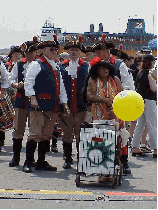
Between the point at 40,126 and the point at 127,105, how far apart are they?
74.9 inches

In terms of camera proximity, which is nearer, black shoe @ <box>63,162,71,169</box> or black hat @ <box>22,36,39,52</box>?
black shoe @ <box>63,162,71,169</box>

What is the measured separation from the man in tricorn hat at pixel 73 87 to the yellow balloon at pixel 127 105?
189 cm

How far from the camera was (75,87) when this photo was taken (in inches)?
382

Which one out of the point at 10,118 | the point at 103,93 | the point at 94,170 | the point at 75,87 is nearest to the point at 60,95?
the point at 75,87

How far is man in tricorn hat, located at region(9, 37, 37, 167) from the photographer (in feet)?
32.6

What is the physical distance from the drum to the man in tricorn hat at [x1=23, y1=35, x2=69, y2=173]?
2133mm

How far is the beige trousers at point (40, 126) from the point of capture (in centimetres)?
918

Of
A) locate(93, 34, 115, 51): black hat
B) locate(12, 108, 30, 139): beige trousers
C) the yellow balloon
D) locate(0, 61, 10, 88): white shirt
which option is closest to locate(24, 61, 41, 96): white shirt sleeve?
locate(93, 34, 115, 51): black hat

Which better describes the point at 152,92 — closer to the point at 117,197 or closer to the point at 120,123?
the point at 120,123

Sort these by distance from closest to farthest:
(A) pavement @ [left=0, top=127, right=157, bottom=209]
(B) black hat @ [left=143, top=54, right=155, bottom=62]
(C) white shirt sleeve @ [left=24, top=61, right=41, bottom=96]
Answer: (A) pavement @ [left=0, top=127, right=157, bottom=209] < (C) white shirt sleeve @ [left=24, top=61, right=41, bottom=96] < (B) black hat @ [left=143, top=54, right=155, bottom=62]

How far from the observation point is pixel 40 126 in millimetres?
9188

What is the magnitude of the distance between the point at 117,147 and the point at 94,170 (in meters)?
0.43

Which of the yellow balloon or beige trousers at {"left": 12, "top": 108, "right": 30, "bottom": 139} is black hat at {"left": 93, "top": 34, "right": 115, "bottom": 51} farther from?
beige trousers at {"left": 12, "top": 108, "right": 30, "bottom": 139}

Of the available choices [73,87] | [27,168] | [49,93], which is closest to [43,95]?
[49,93]
